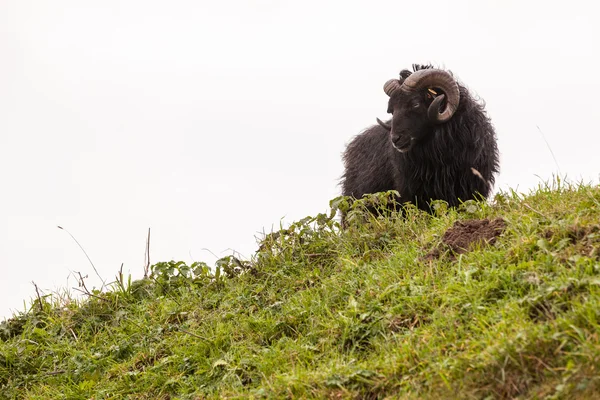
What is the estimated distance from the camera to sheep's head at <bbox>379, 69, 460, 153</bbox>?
33.5 ft

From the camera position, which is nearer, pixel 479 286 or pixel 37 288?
pixel 479 286

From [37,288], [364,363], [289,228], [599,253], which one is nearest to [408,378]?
[364,363]

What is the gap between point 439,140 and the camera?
1035 centimetres

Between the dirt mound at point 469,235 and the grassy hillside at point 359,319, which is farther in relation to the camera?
the dirt mound at point 469,235

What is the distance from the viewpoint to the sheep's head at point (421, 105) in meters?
10.2

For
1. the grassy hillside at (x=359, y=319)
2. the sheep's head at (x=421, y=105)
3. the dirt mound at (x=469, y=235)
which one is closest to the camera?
the grassy hillside at (x=359, y=319)

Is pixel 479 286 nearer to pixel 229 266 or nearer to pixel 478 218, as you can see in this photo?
pixel 478 218

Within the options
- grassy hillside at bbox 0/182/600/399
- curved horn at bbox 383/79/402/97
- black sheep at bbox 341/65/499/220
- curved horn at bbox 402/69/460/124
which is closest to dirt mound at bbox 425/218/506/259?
grassy hillside at bbox 0/182/600/399

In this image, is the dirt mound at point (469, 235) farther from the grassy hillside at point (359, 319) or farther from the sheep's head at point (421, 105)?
the sheep's head at point (421, 105)

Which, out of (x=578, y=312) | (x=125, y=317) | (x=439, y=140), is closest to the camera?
(x=578, y=312)

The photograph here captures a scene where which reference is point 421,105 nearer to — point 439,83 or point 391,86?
point 439,83

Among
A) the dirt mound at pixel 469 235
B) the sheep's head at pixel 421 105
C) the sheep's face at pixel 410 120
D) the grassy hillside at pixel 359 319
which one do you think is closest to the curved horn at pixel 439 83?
the sheep's head at pixel 421 105

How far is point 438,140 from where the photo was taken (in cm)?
1035

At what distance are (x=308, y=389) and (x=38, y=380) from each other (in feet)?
10.6
